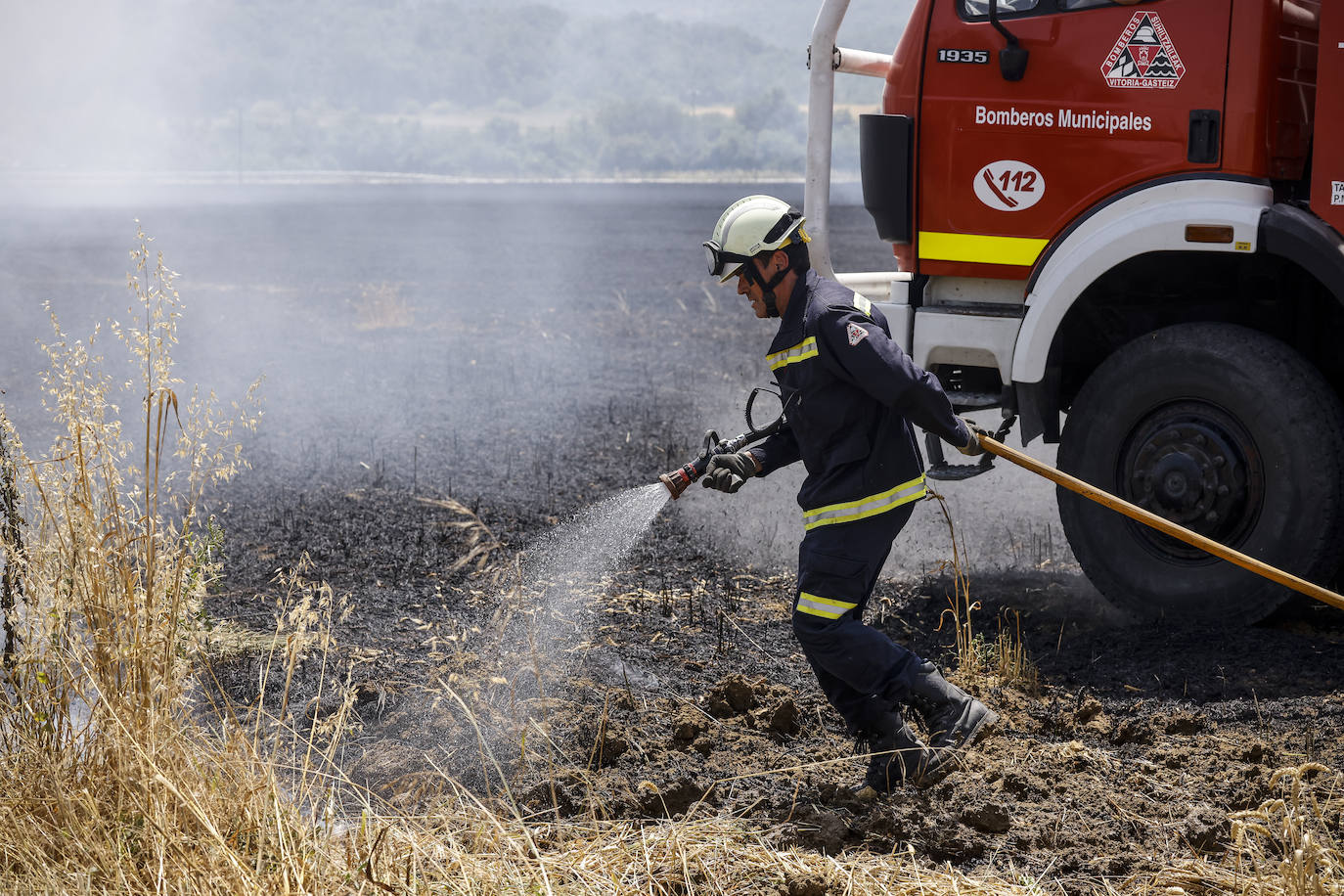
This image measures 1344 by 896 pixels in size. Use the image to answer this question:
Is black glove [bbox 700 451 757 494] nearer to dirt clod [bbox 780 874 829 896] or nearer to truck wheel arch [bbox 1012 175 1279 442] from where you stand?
dirt clod [bbox 780 874 829 896]

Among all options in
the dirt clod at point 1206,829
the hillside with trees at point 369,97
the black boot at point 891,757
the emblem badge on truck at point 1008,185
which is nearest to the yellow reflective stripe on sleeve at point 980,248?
the emblem badge on truck at point 1008,185

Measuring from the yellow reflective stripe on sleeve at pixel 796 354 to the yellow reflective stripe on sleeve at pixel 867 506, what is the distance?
462mm

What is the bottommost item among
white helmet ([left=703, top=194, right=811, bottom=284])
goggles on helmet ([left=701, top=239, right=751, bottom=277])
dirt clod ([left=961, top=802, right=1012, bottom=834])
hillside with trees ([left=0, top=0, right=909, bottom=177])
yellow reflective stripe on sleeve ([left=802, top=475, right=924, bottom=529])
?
dirt clod ([left=961, top=802, right=1012, bottom=834])

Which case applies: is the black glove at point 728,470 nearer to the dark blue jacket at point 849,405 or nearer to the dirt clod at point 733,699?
the dark blue jacket at point 849,405

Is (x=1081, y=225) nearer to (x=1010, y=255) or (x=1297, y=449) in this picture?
(x=1010, y=255)

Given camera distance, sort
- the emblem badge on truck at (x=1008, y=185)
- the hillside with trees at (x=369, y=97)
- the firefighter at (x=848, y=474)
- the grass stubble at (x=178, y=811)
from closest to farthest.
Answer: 1. the grass stubble at (x=178, y=811)
2. the firefighter at (x=848, y=474)
3. the emblem badge on truck at (x=1008, y=185)
4. the hillside with trees at (x=369, y=97)

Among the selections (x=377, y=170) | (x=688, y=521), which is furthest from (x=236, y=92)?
(x=688, y=521)

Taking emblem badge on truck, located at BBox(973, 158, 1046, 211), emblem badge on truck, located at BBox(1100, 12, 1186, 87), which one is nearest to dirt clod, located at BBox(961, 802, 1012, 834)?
emblem badge on truck, located at BBox(973, 158, 1046, 211)

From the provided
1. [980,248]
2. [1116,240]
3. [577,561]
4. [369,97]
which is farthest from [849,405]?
[369,97]

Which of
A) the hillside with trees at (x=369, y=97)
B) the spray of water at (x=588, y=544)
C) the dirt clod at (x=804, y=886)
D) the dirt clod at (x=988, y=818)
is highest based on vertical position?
the hillside with trees at (x=369, y=97)

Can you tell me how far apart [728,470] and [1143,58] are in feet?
8.70

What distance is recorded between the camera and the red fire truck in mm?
4820

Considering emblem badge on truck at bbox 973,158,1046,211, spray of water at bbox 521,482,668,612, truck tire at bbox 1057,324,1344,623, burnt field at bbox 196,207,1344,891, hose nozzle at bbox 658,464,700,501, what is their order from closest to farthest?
burnt field at bbox 196,207,1344,891 → hose nozzle at bbox 658,464,700,501 → truck tire at bbox 1057,324,1344,623 → emblem badge on truck at bbox 973,158,1046,211 → spray of water at bbox 521,482,668,612

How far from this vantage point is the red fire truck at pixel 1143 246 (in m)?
4.82
